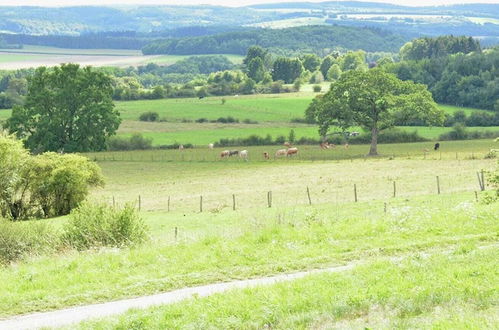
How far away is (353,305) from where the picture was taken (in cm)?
1585

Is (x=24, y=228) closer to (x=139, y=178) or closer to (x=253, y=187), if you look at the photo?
(x=253, y=187)

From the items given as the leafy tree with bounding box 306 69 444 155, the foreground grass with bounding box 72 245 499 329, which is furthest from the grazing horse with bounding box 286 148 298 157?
the foreground grass with bounding box 72 245 499 329

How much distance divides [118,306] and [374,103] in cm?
7251

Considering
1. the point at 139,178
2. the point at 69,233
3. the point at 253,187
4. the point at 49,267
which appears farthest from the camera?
the point at 139,178

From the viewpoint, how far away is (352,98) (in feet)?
287

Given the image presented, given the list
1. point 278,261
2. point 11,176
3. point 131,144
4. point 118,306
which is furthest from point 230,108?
point 118,306

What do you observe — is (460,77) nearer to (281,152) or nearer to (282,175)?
(281,152)

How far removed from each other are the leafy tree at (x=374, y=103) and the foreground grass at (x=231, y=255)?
60822 mm

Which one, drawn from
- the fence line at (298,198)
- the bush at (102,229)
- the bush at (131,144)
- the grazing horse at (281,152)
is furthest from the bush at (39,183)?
the bush at (131,144)

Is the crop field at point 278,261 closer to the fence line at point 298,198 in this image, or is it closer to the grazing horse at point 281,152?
the fence line at point 298,198

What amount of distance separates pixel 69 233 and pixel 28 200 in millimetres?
30298

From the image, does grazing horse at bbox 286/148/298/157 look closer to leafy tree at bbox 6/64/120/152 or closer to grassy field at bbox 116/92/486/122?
leafy tree at bbox 6/64/120/152

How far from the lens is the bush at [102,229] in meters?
26.3

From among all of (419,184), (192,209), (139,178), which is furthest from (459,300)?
→ (139,178)
